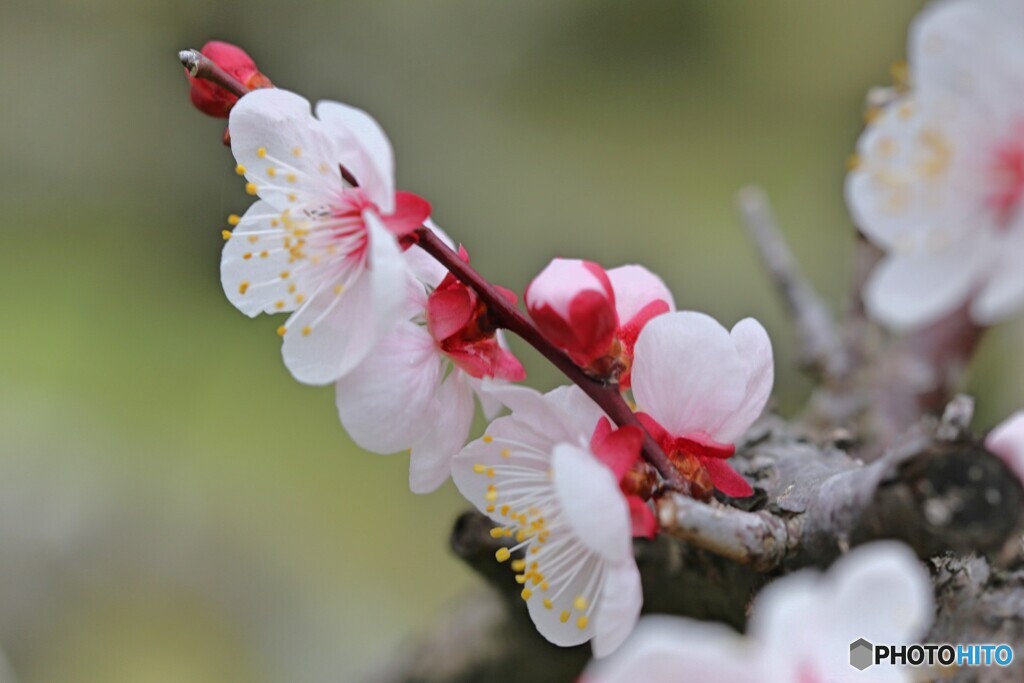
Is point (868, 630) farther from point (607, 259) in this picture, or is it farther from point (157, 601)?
point (607, 259)

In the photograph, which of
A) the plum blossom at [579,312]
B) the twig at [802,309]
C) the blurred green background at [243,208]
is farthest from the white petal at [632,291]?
the blurred green background at [243,208]

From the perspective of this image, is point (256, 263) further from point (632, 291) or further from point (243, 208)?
point (243, 208)

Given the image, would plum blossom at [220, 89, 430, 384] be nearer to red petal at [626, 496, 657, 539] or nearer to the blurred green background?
red petal at [626, 496, 657, 539]

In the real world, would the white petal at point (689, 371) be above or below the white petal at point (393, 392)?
above

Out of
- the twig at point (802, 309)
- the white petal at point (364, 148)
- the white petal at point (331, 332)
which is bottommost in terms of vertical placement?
the white petal at point (331, 332)

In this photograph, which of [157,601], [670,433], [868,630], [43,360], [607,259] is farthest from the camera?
[607,259]

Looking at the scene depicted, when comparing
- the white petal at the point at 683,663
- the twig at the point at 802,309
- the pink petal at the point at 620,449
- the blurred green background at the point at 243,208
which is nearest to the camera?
the white petal at the point at 683,663

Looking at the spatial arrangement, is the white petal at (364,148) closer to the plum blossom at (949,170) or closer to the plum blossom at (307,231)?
the plum blossom at (307,231)

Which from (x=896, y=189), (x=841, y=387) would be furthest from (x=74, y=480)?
(x=896, y=189)
